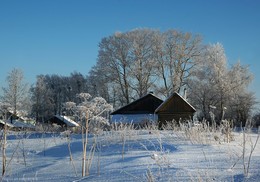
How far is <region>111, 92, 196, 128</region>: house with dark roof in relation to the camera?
955 inches

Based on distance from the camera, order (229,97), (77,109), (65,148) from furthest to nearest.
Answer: (229,97) < (65,148) < (77,109)

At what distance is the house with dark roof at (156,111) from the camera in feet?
79.6

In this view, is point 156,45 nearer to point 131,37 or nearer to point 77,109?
point 131,37

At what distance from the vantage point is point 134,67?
111ft

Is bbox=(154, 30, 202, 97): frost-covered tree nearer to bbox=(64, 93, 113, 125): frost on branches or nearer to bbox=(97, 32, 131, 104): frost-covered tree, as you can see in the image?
bbox=(97, 32, 131, 104): frost-covered tree

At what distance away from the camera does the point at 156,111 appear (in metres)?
24.2

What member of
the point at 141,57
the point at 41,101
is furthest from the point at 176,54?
the point at 41,101

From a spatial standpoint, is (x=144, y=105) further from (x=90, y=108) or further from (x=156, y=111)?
(x=90, y=108)

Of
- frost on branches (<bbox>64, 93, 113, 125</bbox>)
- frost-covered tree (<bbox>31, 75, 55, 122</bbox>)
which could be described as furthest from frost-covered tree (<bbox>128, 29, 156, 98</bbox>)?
frost on branches (<bbox>64, 93, 113, 125</bbox>)

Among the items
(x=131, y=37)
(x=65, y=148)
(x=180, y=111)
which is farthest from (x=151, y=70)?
(x=65, y=148)

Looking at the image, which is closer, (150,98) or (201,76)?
(150,98)

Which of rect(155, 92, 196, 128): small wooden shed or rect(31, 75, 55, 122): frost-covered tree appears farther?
rect(31, 75, 55, 122): frost-covered tree

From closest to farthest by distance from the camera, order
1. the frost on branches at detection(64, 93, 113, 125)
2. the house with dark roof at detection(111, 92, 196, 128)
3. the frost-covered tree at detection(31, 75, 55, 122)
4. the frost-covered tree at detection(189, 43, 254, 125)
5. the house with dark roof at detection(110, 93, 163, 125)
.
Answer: the frost on branches at detection(64, 93, 113, 125), the house with dark roof at detection(111, 92, 196, 128), the house with dark roof at detection(110, 93, 163, 125), the frost-covered tree at detection(189, 43, 254, 125), the frost-covered tree at detection(31, 75, 55, 122)

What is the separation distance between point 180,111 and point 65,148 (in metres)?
16.6
